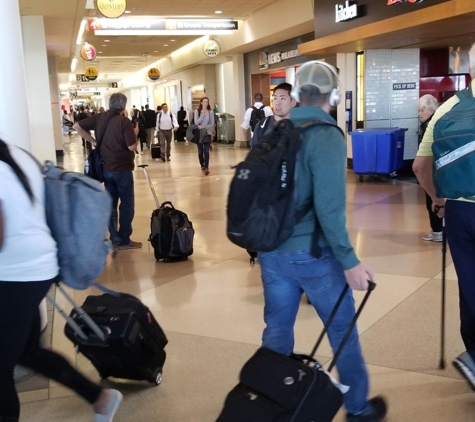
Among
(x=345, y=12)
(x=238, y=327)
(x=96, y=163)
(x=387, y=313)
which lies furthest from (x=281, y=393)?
(x=345, y=12)

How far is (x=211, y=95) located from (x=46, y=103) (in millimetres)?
13238

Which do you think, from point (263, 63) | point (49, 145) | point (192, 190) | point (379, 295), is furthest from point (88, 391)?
point (263, 63)

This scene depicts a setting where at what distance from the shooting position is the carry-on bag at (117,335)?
120 inches

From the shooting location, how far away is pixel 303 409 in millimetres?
2100

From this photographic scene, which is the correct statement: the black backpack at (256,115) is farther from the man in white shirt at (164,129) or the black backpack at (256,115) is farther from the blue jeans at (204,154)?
the man in white shirt at (164,129)

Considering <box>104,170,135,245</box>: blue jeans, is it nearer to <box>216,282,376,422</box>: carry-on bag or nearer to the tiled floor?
the tiled floor

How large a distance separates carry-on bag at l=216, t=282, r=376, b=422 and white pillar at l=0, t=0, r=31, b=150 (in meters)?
2.40

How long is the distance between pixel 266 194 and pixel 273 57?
18698mm

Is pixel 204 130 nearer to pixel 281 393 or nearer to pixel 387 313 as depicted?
pixel 387 313

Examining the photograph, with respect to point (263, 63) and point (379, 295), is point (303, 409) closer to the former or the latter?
point (379, 295)

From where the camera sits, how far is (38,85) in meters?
15.1

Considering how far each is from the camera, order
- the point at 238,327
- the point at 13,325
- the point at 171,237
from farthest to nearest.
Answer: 1. the point at 171,237
2. the point at 238,327
3. the point at 13,325

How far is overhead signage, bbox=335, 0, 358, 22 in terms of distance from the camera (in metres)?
11.7

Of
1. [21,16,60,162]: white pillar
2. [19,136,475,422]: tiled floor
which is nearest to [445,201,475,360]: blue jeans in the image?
[19,136,475,422]: tiled floor
